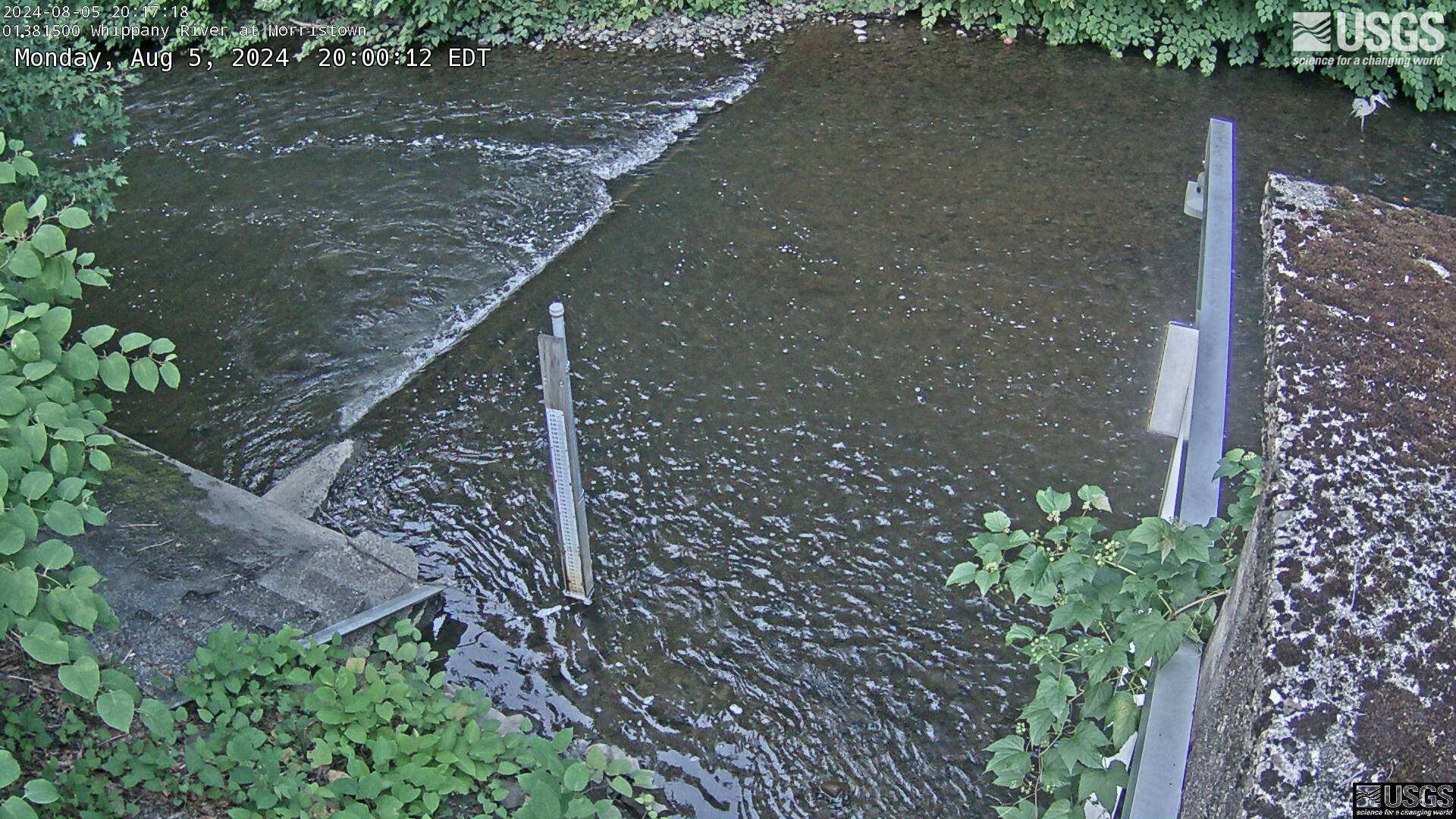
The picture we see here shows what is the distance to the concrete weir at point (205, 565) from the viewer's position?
4699 millimetres

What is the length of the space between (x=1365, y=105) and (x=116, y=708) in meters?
9.70

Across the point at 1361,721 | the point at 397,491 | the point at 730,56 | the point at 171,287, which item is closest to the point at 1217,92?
the point at 730,56

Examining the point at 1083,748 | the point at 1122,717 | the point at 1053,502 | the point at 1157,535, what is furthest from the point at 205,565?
the point at 1157,535

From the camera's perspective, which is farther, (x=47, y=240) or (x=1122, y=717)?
(x=47, y=240)

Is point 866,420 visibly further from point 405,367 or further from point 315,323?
point 315,323

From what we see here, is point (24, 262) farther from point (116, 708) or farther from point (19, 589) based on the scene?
point (116, 708)

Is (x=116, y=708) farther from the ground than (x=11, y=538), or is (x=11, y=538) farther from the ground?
(x=11, y=538)

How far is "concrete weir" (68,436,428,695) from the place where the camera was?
185 inches

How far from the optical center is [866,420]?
6.50m

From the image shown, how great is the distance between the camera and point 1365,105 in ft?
29.9

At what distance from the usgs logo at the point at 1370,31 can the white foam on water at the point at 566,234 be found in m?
4.87


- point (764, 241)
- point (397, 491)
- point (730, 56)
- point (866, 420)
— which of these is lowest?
point (397, 491)

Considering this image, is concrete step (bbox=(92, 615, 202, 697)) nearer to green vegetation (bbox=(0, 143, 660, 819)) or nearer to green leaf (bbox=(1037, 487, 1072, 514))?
green vegetation (bbox=(0, 143, 660, 819))

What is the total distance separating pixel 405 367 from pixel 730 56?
519 centimetres
